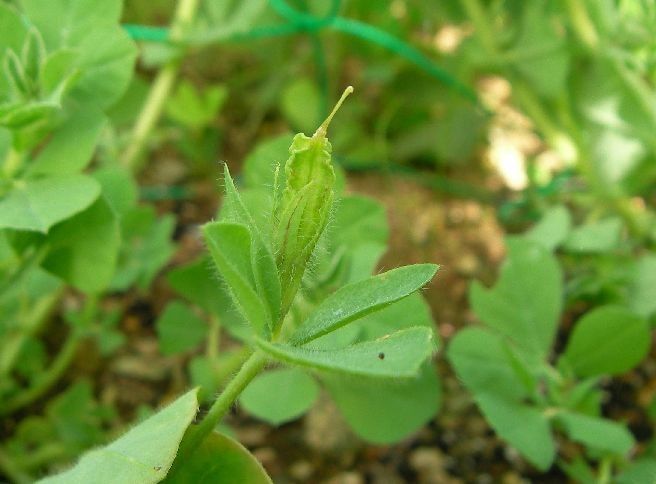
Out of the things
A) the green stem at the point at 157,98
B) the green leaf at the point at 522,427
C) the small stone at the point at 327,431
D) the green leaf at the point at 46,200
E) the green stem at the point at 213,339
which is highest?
the green leaf at the point at 46,200

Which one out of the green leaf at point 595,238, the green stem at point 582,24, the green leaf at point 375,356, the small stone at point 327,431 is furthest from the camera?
the green stem at point 582,24

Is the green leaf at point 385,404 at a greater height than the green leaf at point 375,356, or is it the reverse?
the green leaf at point 375,356

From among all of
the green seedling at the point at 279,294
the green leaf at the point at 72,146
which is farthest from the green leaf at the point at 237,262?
the green leaf at the point at 72,146

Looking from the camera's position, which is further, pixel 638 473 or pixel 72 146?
pixel 638 473

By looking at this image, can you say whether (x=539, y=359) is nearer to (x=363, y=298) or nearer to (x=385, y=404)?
(x=385, y=404)

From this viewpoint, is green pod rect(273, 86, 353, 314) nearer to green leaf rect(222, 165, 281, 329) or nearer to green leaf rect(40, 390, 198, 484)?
green leaf rect(222, 165, 281, 329)

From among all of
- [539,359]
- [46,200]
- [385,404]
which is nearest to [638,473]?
[539,359]

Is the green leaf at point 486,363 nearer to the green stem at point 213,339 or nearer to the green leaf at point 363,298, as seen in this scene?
the green stem at point 213,339

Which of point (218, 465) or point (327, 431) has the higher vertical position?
point (218, 465)
